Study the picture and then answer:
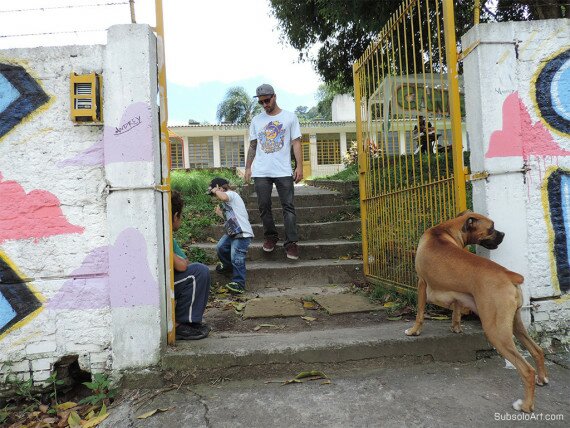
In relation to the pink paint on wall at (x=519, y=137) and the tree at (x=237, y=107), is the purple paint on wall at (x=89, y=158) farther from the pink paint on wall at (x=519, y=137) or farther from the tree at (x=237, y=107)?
the tree at (x=237, y=107)

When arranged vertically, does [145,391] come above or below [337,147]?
below

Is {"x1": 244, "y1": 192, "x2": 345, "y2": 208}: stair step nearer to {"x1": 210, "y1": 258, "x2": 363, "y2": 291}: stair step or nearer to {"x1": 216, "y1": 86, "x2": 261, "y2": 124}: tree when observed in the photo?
{"x1": 210, "y1": 258, "x2": 363, "y2": 291}: stair step

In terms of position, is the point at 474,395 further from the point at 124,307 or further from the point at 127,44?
the point at 127,44

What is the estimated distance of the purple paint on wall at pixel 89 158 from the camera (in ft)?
9.46

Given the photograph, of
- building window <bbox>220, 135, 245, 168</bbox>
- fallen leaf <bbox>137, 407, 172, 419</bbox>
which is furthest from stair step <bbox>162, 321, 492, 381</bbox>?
building window <bbox>220, 135, 245, 168</bbox>

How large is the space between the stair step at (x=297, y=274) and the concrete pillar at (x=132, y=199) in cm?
178

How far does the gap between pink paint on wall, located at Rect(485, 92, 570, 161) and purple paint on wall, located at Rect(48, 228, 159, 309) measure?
2.66m

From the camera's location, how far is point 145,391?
2736 mm

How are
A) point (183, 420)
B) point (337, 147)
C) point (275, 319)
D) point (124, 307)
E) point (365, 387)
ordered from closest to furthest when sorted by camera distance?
1. point (183, 420)
2. point (365, 387)
3. point (124, 307)
4. point (275, 319)
5. point (337, 147)

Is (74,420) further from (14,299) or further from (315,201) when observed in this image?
(315,201)

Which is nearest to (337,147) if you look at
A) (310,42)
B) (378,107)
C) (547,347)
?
(310,42)

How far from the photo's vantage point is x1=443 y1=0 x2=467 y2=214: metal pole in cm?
314

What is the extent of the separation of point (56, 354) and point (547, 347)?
3625 millimetres

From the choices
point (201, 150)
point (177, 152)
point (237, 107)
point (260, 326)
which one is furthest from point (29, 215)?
point (237, 107)
